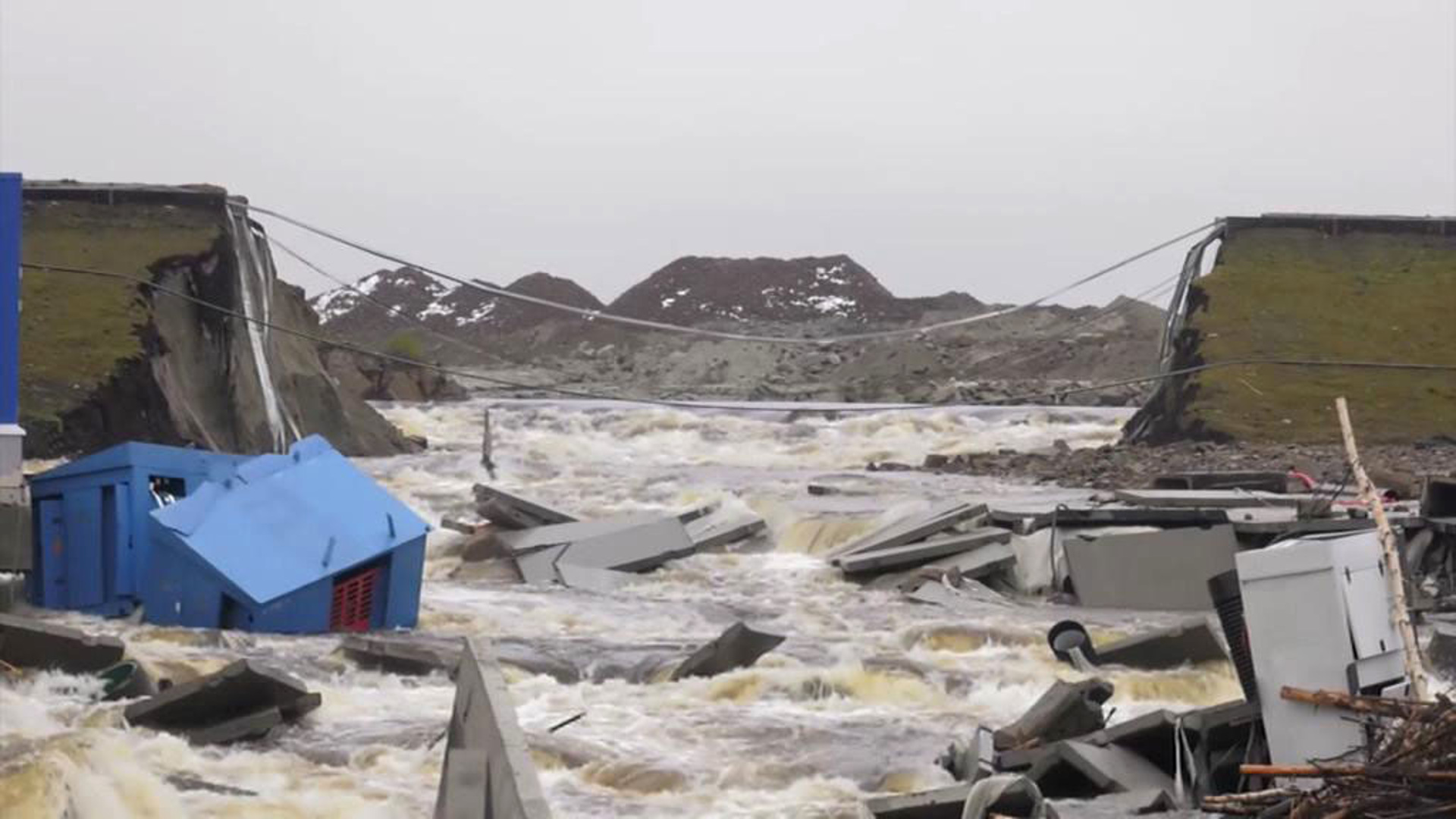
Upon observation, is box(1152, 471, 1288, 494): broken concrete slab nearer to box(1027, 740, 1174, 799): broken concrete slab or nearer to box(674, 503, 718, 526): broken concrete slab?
box(674, 503, 718, 526): broken concrete slab

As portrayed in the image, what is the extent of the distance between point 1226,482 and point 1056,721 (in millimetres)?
11734

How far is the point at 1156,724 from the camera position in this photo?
28.2 feet

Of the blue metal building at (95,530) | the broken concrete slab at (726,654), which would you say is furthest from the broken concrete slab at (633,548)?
the broken concrete slab at (726,654)

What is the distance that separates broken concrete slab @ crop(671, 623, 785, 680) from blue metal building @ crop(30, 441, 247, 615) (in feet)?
12.5

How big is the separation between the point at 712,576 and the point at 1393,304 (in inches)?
820

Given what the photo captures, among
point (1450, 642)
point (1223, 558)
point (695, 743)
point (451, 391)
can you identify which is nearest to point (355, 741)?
point (695, 743)

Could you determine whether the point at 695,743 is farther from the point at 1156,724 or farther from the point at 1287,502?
the point at 1287,502

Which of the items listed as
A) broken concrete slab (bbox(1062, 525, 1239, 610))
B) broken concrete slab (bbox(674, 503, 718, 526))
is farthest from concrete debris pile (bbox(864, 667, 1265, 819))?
broken concrete slab (bbox(674, 503, 718, 526))

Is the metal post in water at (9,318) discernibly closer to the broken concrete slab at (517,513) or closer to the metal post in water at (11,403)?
the metal post in water at (11,403)

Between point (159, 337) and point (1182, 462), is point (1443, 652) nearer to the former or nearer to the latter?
point (1182, 462)

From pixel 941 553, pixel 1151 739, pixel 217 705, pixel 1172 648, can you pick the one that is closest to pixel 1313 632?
pixel 1151 739

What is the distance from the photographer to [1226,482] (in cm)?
2030

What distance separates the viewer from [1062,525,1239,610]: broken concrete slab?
50.6 ft

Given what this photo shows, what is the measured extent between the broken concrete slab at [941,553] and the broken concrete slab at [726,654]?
4998 mm
